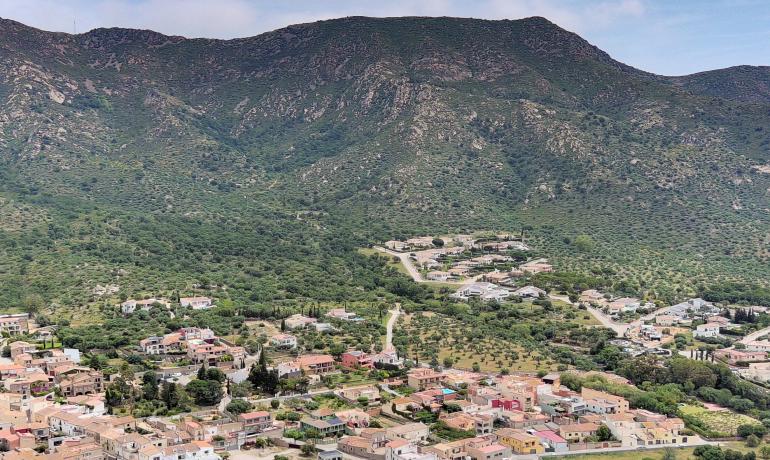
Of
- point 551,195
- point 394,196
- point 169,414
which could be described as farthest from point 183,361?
point 551,195

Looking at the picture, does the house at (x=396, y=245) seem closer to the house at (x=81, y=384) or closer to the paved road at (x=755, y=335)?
the paved road at (x=755, y=335)

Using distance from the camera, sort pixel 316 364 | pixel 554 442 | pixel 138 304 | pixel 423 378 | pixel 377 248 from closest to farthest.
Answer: pixel 554 442 → pixel 423 378 → pixel 316 364 → pixel 138 304 → pixel 377 248

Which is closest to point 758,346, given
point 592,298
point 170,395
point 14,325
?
point 592,298

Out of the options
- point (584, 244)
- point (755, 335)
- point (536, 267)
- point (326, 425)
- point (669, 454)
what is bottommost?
point (669, 454)

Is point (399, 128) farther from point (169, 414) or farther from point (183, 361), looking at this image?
point (169, 414)

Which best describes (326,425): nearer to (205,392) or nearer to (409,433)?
(409,433)

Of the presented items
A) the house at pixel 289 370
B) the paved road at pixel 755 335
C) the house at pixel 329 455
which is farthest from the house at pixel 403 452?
the paved road at pixel 755 335

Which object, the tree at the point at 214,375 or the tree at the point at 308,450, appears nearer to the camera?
the tree at the point at 308,450
